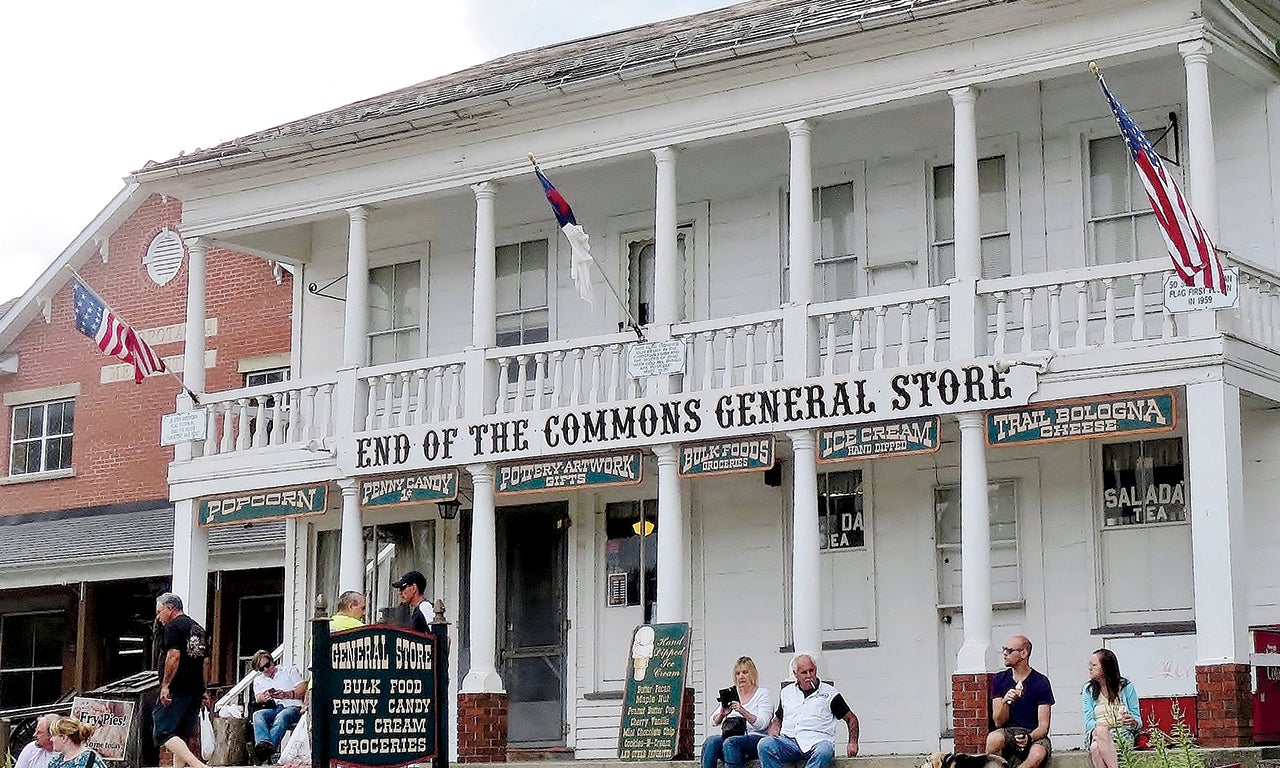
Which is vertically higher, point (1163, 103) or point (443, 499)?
point (1163, 103)

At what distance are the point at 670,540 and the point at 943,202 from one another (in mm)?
4214

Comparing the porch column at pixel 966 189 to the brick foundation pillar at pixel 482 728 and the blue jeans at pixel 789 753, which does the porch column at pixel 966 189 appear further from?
the brick foundation pillar at pixel 482 728

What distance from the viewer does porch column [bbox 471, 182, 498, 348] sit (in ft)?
64.0

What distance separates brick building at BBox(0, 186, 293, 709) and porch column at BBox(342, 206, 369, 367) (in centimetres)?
518

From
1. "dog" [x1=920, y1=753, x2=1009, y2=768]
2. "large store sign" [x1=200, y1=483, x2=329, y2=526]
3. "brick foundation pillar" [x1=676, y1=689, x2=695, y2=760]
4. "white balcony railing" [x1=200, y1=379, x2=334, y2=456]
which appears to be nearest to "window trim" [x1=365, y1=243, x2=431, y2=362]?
"white balcony railing" [x1=200, y1=379, x2=334, y2=456]

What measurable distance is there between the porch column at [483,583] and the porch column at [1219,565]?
6.93 meters

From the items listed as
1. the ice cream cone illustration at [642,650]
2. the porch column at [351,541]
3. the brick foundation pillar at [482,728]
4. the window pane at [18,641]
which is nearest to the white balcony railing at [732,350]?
the ice cream cone illustration at [642,650]

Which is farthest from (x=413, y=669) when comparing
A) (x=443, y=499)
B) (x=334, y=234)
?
(x=334, y=234)

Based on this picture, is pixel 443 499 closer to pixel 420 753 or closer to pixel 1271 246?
pixel 420 753

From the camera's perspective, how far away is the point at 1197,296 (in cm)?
1532

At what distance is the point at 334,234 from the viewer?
75.6ft

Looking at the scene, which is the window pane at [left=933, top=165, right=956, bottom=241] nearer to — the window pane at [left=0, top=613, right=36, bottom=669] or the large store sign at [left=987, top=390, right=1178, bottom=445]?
the large store sign at [left=987, top=390, right=1178, bottom=445]

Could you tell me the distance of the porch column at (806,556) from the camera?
17.1 meters

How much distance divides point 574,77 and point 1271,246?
21.6 feet
